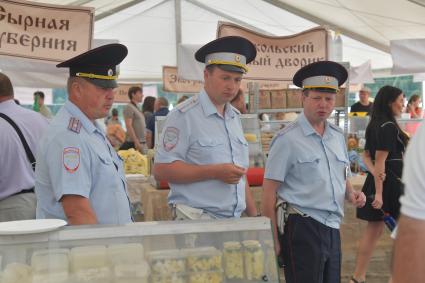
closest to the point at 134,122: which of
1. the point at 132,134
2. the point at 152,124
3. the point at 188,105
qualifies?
the point at 132,134

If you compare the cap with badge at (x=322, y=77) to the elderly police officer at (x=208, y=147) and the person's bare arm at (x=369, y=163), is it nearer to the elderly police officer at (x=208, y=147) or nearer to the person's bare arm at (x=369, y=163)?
the elderly police officer at (x=208, y=147)

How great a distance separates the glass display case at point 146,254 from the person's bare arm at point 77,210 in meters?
0.28

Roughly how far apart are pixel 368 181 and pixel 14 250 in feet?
13.7

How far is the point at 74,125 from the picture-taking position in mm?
2410

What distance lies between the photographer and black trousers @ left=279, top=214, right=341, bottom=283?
3.15 metres

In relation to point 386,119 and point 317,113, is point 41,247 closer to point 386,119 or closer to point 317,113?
point 317,113

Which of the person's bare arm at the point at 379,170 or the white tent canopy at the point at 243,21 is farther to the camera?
the white tent canopy at the point at 243,21

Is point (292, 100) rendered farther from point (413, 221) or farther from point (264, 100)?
point (413, 221)

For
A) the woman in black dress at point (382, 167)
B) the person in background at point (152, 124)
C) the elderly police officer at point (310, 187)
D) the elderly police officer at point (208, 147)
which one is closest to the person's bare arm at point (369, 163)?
the woman in black dress at point (382, 167)

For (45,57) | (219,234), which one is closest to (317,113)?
(219,234)

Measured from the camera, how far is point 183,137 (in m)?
3.02

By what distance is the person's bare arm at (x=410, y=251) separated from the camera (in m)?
1.26

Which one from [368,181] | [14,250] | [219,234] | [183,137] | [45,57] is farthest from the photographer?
[368,181]

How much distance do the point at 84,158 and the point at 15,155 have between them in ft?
5.75
